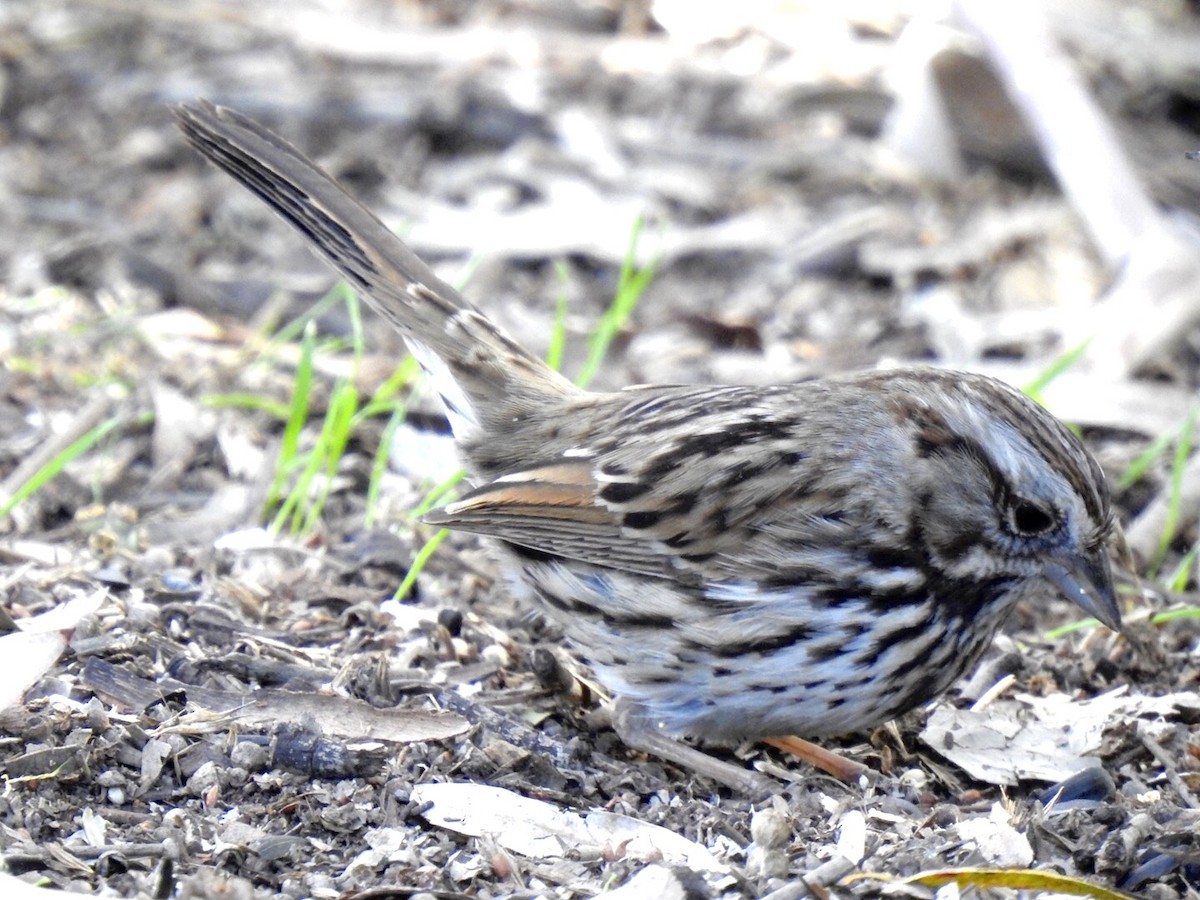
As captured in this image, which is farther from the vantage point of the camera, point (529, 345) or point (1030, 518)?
point (529, 345)

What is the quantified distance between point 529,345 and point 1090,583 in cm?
295

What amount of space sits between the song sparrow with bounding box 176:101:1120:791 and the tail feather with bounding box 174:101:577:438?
421mm

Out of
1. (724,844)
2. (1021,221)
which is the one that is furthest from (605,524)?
(1021,221)

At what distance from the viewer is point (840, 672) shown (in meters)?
4.02

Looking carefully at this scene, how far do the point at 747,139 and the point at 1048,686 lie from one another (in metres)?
4.18

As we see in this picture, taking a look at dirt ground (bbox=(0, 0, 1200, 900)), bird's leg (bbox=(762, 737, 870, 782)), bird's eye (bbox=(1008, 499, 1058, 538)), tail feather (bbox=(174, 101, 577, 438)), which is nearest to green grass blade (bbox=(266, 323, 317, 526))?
dirt ground (bbox=(0, 0, 1200, 900))

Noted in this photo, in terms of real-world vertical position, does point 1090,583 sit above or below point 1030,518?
below

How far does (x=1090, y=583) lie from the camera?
4.14 meters

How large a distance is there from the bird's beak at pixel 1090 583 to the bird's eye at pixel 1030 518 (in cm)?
9

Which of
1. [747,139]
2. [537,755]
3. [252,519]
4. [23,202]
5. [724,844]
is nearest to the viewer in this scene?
[724,844]

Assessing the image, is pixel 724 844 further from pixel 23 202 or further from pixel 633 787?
pixel 23 202

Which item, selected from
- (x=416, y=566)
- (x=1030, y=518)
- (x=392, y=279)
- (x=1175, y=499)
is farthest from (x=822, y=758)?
(x=392, y=279)

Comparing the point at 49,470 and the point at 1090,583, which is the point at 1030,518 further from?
the point at 49,470

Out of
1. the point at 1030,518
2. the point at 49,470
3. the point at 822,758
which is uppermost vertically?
the point at 1030,518
